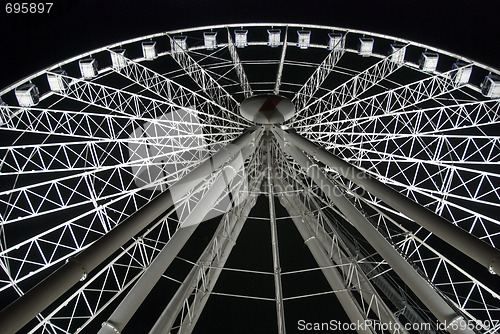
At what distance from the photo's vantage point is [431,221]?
793 cm

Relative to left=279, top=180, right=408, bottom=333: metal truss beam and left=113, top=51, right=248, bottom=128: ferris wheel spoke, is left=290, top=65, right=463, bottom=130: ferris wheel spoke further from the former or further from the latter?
left=279, top=180, right=408, bottom=333: metal truss beam

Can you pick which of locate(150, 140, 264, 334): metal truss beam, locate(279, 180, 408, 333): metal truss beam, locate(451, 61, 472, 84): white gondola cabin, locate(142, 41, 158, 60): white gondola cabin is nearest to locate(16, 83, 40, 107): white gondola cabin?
locate(142, 41, 158, 60): white gondola cabin

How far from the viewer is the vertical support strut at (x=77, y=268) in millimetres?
5102

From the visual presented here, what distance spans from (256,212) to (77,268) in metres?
23.2

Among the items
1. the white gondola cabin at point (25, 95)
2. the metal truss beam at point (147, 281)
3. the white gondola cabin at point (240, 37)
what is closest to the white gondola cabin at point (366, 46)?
the white gondola cabin at point (240, 37)

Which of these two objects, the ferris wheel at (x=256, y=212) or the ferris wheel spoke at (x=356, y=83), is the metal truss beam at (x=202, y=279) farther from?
the ferris wheel spoke at (x=356, y=83)

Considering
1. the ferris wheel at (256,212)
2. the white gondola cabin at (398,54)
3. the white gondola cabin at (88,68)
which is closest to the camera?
the ferris wheel at (256,212)

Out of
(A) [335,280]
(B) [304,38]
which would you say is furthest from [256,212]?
(A) [335,280]

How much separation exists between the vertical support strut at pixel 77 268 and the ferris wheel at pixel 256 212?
0.03 m

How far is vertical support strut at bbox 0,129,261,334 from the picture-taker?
16.7 feet

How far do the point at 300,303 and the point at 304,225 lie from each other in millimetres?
11739

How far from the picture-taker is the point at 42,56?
1134 inches

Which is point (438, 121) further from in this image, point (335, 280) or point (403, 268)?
point (403, 268)

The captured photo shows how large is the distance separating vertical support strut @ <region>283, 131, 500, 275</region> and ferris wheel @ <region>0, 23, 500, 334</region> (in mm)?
33
